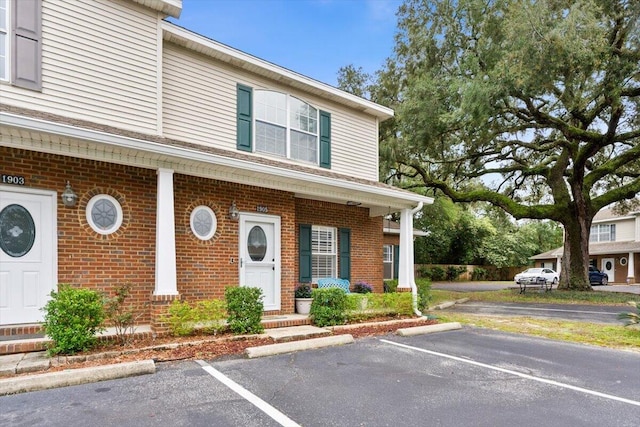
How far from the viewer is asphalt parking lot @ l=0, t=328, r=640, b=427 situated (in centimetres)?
374

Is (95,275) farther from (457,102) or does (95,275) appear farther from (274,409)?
(457,102)

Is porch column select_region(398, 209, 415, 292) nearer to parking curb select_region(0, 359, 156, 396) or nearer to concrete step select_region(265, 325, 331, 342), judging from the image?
concrete step select_region(265, 325, 331, 342)

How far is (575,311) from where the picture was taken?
42.5 feet

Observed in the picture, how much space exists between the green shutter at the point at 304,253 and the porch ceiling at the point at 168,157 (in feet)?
2.86

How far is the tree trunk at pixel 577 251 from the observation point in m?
18.5

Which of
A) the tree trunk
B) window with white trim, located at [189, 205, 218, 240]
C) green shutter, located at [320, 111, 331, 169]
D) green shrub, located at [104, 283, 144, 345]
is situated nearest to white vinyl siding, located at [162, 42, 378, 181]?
green shutter, located at [320, 111, 331, 169]

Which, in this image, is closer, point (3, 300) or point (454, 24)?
point (3, 300)

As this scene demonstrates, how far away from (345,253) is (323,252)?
0.64m

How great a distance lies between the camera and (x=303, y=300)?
8703 millimetres

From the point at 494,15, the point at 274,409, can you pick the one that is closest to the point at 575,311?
the point at 494,15

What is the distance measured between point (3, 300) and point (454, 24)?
654 inches

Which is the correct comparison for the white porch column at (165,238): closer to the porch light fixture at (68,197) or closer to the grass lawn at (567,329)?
the porch light fixture at (68,197)

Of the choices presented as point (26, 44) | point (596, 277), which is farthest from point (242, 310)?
point (596, 277)

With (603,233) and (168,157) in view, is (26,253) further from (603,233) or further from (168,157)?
(603,233)
